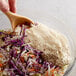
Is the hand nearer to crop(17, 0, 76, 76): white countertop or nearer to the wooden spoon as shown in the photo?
the wooden spoon

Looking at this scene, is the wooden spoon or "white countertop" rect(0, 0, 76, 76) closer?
the wooden spoon

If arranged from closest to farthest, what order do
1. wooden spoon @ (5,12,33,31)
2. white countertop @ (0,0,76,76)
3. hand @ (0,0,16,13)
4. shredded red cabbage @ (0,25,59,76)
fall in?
hand @ (0,0,16,13) → shredded red cabbage @ (0,25,59,76) → wooden spoon @ (5,12,33,31) → white countertop @ (0,0,76,76)

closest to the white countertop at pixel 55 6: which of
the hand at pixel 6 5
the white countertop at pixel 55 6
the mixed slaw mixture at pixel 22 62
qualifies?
the white countertop at pixel 55 6

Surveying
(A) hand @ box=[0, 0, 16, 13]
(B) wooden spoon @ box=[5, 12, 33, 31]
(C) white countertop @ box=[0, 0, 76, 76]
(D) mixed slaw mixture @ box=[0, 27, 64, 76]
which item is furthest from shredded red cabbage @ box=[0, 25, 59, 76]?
(C) white countertop @ box=[0, 0, 76, 76]

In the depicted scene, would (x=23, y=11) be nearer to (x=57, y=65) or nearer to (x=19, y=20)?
(x=19, y=20)

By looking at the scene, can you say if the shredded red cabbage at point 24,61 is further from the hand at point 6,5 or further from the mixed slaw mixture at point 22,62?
the hand at point 6,5

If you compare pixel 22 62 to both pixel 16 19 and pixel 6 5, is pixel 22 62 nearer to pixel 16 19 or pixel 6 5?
pixel 16 19

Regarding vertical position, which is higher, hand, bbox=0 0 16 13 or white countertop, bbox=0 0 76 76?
hand, bbox=0 0 16 13

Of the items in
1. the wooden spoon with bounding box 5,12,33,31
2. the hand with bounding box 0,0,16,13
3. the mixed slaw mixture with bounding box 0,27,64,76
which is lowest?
the mixed slaw mixture with bounding box 0,27,64,76

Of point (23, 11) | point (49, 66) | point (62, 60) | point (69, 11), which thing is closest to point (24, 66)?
point (49, 66)
